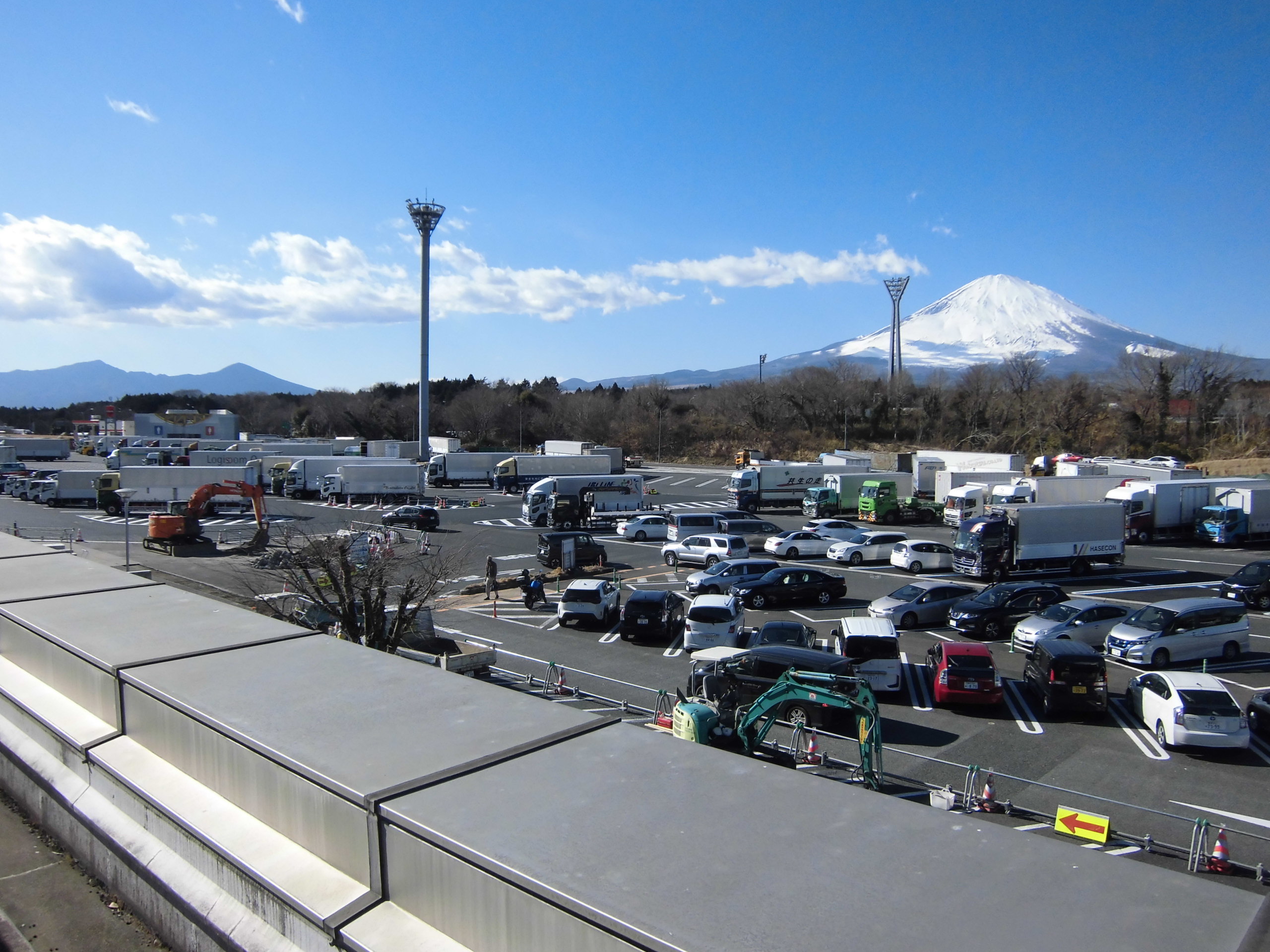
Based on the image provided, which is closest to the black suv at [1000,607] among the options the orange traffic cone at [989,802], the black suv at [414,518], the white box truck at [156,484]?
the orange traffic cone at [989,802]

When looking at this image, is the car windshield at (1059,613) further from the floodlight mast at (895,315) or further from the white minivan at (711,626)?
the floodlight mast at (895,315)

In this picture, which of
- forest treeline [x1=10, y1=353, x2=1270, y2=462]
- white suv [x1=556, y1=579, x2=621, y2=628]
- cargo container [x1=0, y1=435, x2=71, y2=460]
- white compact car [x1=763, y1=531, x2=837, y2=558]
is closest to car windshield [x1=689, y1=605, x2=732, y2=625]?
white suv [x1=556, y1=579, x2=621, y2=628]

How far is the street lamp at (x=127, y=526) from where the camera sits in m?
25.6

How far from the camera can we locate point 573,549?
30797 millimetres

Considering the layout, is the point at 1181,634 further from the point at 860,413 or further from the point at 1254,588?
the point at 860,413

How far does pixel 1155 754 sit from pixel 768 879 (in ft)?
42.3

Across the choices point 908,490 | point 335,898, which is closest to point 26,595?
point 335,898

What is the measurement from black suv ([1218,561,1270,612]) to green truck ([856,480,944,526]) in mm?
20073

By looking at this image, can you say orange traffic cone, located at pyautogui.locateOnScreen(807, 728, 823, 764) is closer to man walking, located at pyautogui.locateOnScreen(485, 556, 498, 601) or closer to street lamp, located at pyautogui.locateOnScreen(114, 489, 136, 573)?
man walking, located at pyautogui.locateOnScreen(485, 556, 498, 601)

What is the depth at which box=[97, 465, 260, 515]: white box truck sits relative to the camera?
153 feet

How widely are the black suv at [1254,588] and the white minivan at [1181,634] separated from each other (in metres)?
6.75

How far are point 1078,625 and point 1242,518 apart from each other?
23.4 m

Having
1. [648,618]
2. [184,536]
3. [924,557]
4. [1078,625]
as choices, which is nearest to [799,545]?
Answer: [924,557]

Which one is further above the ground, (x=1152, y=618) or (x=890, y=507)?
(x=1152, y=618)
